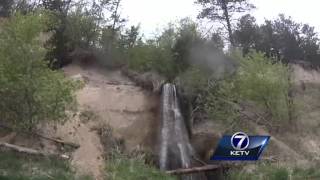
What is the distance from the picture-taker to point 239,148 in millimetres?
25594

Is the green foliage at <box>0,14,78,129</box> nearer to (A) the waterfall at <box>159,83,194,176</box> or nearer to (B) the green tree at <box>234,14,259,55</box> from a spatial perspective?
(A) the waterfall at <box>159,83,194,176</box>

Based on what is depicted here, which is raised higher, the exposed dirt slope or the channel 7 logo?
the exposed dirt slope

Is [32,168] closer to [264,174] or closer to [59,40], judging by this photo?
[264,174]

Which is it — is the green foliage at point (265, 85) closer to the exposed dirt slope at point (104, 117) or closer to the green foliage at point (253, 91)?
the green foliage at point (253, 91)

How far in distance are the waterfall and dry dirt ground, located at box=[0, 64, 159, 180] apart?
2.06 ft

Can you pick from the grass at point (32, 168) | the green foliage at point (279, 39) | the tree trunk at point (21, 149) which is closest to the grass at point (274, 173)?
the grass at point (32, 168)

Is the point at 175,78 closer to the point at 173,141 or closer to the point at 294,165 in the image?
the point at 173,141

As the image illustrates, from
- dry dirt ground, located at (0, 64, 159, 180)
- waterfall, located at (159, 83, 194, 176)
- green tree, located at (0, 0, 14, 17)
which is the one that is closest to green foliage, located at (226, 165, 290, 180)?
waterfall, located at (159, 83, 194, 176)

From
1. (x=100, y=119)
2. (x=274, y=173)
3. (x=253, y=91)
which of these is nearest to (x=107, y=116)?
(x=100, y=119)

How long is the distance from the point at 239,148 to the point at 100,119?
7303 millimetres

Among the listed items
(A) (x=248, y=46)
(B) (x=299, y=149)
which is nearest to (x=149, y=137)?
(B) (x=299, y=149)

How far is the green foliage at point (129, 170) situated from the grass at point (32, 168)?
5.13 ft

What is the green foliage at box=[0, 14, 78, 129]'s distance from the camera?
21734 millimetres

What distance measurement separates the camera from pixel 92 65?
107ft
